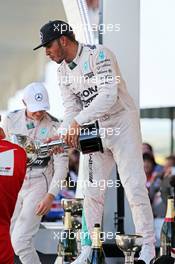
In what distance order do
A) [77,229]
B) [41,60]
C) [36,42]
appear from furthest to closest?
[41,60], [36,42], [77,229]

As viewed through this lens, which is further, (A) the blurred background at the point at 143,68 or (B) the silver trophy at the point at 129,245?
(A) the blurred background at the point at 143,68

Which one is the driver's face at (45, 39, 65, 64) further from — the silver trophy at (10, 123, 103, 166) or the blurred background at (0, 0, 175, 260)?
the blurred background at (0, 0, 175, 260)

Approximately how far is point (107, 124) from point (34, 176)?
0.78m

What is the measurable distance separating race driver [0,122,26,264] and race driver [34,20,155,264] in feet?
3.43

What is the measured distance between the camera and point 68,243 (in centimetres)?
424

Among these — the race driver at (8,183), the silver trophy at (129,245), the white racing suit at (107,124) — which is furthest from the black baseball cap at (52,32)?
the silver trophy at (129,245)

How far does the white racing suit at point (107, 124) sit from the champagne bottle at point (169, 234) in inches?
18.5

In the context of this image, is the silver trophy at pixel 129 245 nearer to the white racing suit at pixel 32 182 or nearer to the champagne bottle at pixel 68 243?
the champagne bottle at pixel 68 243

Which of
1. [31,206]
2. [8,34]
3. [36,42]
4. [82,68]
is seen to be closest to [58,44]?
[82,68]

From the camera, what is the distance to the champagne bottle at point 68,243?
4.15 meters

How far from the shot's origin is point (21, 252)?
15.8 ft

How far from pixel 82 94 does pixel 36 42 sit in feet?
15.0

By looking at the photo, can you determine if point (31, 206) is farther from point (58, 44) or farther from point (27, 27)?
point (27, 27)

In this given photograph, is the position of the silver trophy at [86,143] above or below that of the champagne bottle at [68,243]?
above
